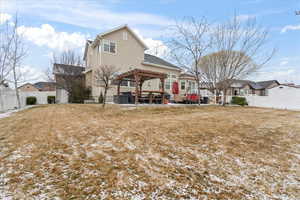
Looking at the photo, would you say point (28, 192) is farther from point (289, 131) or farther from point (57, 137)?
point (289, 131)

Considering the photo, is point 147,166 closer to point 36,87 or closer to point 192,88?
point 192,88

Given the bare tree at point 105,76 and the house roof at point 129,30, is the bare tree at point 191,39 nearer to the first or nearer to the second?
the house roof at point 129,30

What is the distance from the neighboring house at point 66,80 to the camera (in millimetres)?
16000

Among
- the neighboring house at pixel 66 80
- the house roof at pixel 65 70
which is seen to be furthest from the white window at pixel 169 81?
the house roof at pixel 65 70

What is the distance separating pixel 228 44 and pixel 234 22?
60.1 inches

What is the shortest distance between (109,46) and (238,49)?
35.3 ft

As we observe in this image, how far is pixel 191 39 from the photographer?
12.3m

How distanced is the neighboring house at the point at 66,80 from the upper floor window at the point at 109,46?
4492 mm

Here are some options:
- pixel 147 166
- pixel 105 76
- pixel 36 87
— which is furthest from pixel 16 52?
pixel 36 87

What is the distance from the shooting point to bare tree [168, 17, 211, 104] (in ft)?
39.8

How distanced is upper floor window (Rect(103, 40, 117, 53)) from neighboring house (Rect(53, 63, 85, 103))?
14.7 ft

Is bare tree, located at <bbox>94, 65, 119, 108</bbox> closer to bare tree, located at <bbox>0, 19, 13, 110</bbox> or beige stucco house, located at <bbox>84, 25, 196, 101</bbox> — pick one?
beige stucco house, located at <bbox>84, 25, 196, 101</bbox>

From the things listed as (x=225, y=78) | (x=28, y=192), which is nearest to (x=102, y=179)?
(x=28, y=192)

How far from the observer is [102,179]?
2113 mm
